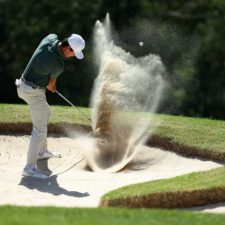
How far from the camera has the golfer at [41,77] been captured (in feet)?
30.6

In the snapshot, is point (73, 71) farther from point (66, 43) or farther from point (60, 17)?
point (66, 43)

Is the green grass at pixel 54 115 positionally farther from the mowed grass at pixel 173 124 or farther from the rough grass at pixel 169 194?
the rough grass at pixel 169 194

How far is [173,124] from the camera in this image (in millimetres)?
11719

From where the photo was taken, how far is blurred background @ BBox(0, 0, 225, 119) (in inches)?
791

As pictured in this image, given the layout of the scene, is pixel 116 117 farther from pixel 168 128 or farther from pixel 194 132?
pixel 194 132

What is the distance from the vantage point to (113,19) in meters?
21.2

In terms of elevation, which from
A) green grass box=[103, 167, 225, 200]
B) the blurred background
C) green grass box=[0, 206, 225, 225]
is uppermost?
green grass box=[0, 206, 225, 225]

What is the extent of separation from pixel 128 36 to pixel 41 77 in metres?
10.7

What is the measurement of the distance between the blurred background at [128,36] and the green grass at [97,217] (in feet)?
38.6

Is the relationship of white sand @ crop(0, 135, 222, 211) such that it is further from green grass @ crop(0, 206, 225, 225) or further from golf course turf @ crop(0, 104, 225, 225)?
green grass @ crop(0, 206, 225, 225)

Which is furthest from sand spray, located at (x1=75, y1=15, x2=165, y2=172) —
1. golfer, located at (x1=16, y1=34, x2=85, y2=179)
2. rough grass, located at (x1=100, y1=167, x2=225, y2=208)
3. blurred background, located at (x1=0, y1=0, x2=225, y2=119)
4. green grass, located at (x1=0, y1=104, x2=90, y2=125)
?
blurred background, located at (x1=0, y1=0, x2=225, y2=119)

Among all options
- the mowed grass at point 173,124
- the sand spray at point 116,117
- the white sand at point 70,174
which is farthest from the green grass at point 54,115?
the sand spray at point 116,117

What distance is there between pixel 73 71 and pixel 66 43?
428 inches

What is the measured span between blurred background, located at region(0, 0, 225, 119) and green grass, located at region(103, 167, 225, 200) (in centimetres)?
998
